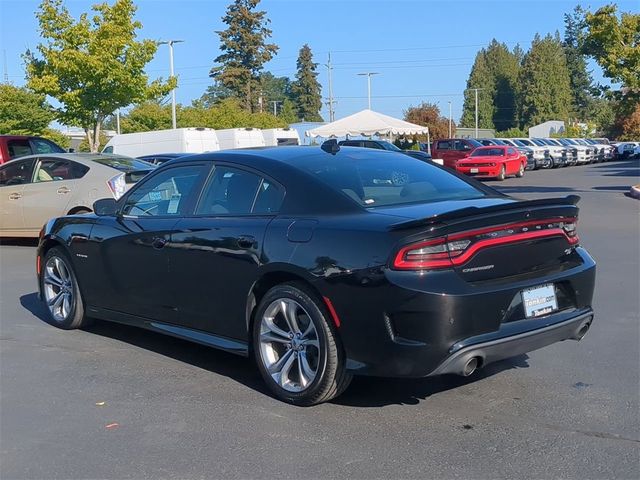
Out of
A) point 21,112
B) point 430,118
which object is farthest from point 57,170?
point 430,118

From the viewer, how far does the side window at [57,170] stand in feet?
39.1

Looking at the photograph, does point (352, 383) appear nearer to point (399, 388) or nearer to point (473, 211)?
point (399, 388)

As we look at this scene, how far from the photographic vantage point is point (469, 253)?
14.1 ft

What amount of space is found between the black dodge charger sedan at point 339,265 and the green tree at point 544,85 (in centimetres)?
9811

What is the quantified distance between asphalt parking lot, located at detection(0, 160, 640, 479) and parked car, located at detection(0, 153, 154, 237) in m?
5.33

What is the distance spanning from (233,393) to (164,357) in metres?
1.14

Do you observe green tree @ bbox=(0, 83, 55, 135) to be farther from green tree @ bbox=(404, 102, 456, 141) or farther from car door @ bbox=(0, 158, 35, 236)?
green tree @ bbox=(404, 102, 456, 141)

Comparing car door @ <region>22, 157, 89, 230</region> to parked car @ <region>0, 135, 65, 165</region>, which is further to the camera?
parked car @ <region>0, 135, 65, 165</region>

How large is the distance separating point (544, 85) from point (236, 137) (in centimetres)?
7663

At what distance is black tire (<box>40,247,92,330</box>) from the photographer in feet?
21.9

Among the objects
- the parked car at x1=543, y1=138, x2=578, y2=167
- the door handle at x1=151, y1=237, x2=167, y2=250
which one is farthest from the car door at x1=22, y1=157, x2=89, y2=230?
the parked car at x1=543, y1=138, x2=578, y2=167

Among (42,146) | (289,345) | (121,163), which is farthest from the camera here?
(42,146)

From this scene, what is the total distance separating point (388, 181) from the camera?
17.3 ft

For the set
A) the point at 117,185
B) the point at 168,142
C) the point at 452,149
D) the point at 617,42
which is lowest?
the point at 117,185
